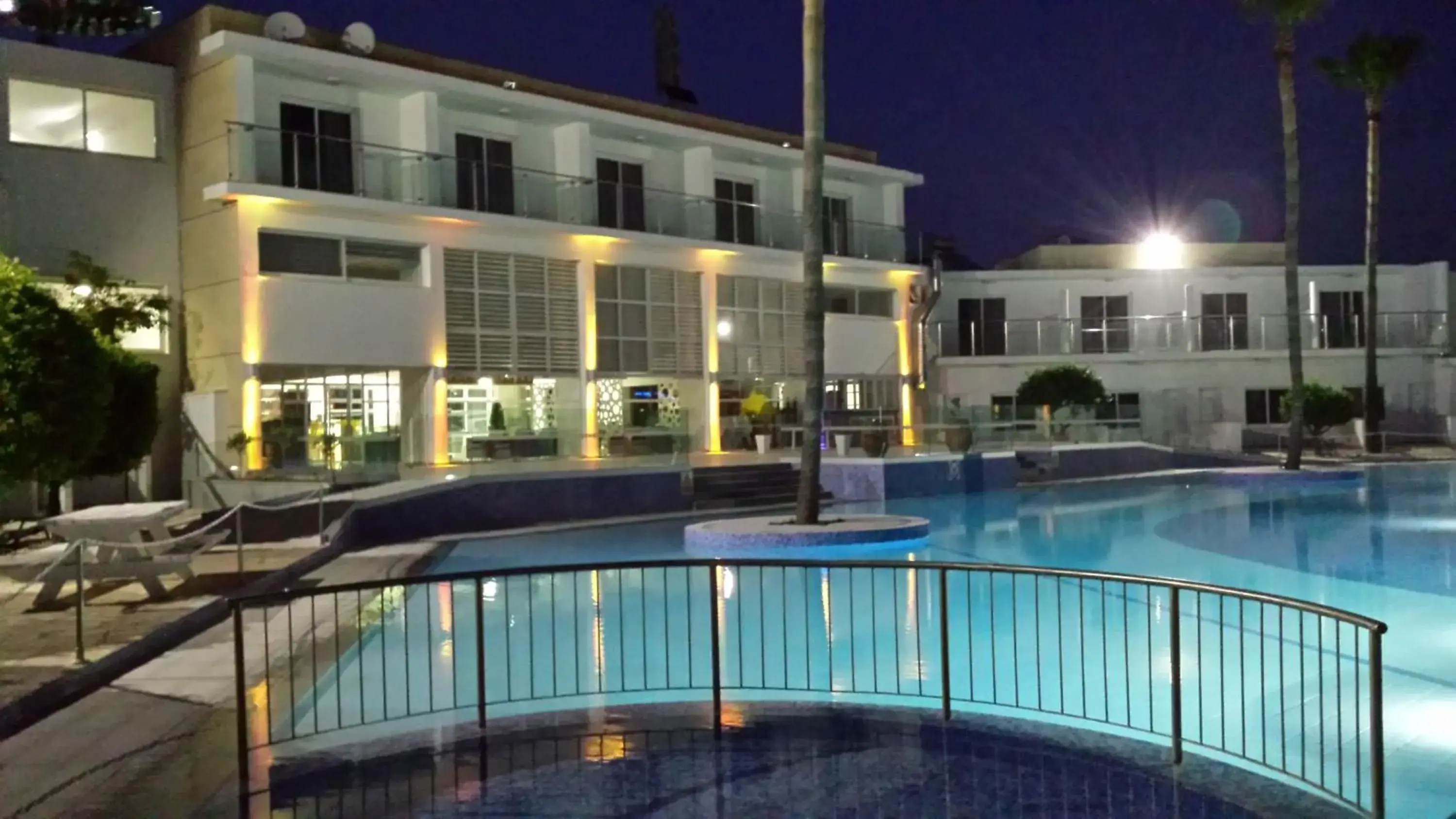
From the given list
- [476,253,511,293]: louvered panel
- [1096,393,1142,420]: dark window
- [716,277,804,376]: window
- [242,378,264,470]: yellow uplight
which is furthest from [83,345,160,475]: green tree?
[1096,393,1142,420]: dark window

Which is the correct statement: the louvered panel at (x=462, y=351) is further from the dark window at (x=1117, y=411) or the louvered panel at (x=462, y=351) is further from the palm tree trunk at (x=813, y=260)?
the dark window at (x=1117, y=411)

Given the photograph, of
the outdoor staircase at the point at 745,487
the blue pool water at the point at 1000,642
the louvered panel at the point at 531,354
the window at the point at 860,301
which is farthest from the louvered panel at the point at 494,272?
the window at the point at 860,301

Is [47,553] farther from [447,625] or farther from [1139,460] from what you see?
[1139,460]

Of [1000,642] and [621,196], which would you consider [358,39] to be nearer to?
[621,196]

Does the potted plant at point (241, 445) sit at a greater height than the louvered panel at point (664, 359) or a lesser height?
lesser

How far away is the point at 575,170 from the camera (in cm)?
2991

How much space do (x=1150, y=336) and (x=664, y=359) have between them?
59.9ft

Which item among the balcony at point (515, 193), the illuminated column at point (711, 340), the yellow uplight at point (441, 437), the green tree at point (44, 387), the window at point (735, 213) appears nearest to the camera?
the green tree at point (44, 387)

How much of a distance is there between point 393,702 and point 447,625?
117 inches

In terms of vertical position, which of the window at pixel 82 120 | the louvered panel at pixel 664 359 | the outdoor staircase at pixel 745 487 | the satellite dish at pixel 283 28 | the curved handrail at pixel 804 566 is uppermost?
the satellite dish at pixel 283 28

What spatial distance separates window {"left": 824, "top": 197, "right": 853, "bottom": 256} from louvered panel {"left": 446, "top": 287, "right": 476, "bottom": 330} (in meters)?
11.3

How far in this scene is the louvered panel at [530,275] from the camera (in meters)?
28.6

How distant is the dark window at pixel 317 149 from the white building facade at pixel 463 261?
5 centimetres

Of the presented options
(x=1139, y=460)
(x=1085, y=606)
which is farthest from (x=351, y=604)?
(x=1139, y=460)
